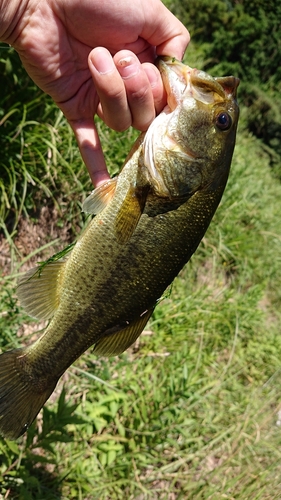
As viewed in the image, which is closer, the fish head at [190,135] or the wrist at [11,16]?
the fish head at [190,135]

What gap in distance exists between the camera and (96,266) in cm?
180

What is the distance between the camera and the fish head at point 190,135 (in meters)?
1.81

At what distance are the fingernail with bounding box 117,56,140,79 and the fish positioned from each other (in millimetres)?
162

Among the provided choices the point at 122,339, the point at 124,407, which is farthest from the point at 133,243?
the point at 124,407

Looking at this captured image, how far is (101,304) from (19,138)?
2.05m

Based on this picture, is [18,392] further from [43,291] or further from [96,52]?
[96,52]

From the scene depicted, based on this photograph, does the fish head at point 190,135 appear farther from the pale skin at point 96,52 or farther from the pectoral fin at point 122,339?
the pectoral fin at point 122,339

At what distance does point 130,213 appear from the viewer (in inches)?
70.0

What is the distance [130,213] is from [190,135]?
42 cm

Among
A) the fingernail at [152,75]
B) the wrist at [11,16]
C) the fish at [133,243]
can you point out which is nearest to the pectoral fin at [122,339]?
the fish at [133,243]

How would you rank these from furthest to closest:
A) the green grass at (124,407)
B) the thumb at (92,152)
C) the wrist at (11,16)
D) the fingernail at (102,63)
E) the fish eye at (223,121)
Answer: the green grass at (124,407) → the thumb at (92,152) → the wrist at (11,16) → the fish eye at (223,121) → the fingernail at (102,63)

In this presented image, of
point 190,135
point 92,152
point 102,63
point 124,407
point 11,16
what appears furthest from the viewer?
point 124,407

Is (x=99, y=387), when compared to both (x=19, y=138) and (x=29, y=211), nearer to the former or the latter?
(x=29, y=211)

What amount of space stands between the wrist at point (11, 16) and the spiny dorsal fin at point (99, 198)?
906 mm
